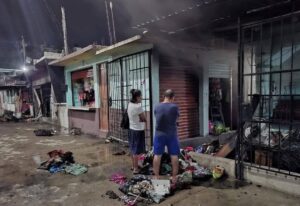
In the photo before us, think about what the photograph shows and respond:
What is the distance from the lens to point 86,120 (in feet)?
33.1

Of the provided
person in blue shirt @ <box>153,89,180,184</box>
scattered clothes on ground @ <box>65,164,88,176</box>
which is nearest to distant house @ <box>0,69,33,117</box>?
scattered clothes on ground @ <box>65,164,88,176</box>

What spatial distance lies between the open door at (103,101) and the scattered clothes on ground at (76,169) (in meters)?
3.35

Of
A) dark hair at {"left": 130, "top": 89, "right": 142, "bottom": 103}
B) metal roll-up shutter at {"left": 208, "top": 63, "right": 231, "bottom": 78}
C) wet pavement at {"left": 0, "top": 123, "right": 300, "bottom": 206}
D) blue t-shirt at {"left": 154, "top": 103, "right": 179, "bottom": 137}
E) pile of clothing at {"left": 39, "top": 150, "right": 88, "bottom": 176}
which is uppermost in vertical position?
metal roll-up shutter at {"left": 208, "top": 63, "right": 231, "bottom": 78}

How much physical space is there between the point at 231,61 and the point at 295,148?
14.7 ft

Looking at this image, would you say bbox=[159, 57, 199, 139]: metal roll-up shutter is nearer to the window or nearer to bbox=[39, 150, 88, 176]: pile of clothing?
bbox=[39, 150, 88, 176]: pile of clothing

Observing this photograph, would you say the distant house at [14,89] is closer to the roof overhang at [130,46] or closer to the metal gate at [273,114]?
the roof overhang at [130,46]

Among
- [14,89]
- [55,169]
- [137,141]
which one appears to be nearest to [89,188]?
[137,141]

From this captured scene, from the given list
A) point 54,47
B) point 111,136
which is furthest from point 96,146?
point 54,47

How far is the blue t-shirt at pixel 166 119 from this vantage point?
13.5ft

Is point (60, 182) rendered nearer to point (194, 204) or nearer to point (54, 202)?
point (54, 202)

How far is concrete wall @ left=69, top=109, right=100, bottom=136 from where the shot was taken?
9.31 m

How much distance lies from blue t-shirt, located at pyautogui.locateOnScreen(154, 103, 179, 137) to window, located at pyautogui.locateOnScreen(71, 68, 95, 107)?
5.97 metres

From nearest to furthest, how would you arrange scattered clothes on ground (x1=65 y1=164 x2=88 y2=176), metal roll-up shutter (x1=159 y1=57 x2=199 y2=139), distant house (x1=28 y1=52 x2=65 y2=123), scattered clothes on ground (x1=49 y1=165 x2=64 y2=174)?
scattered clothes on ground (x1=65 y1=164 x2=88 y2=176) < scattered clothes on ground (x1=49 y1=165 x2=64 y2=174) < metal roll-up shutter (x1=159 y1=57 x2=199 y2=139) < distant house (x1=28 y1=52 x2=65 y2=123)

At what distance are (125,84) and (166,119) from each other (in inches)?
141
